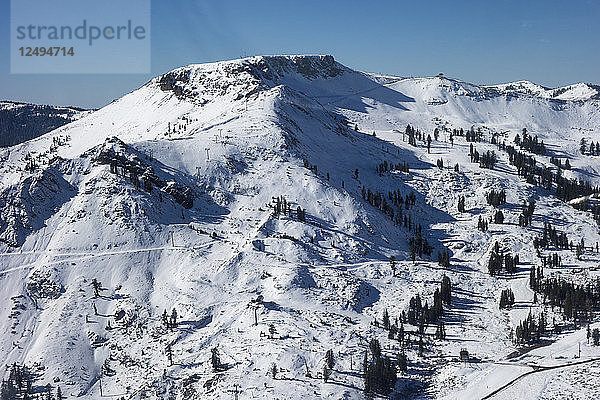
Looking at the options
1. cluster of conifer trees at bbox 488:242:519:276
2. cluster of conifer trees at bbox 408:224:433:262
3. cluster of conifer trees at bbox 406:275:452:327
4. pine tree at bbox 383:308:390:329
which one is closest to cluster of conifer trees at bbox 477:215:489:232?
cluster of conifer trees at bbox 488:242:519:276

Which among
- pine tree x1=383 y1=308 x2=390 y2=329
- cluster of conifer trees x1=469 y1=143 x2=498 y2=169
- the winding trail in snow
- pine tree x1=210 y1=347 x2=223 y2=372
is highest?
cluster of conifer trees x1=469 y1=143 x2=498 y2=169

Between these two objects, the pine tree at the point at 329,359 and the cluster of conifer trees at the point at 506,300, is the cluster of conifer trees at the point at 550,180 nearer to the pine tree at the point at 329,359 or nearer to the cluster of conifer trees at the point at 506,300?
the cluster of conifer trees at the point at 506,300

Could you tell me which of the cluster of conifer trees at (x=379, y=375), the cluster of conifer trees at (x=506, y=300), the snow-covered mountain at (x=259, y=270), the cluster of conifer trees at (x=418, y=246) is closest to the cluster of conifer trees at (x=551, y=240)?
the snow-covered mountain at (x=259, y=270)

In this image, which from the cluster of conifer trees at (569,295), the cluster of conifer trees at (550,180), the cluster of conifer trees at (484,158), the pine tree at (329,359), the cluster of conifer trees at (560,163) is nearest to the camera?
the pine tree at (329,359)

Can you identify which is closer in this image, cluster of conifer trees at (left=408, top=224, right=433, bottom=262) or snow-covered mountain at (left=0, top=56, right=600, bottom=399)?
snow-covered mountain at (left=0, top=56, right=600, bottom=399)

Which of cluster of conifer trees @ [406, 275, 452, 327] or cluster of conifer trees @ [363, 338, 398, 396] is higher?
cluster of conifer trees @ [406, 275, 452, 327]

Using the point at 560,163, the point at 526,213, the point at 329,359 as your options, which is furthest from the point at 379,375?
the point at 560,163

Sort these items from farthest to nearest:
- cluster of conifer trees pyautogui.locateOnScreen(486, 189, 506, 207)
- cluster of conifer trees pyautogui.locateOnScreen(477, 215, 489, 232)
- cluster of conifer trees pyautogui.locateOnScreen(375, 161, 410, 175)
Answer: cluster of conifer trees pyautogui.locateOnScreen(375, 161, 410, 175), cluster of conifer trees pyautogui.locateOnScreen(486, 189, 506, 207), cluster of conifer trees pyautogui.locateOnScreen(477, 215, 489, 232)

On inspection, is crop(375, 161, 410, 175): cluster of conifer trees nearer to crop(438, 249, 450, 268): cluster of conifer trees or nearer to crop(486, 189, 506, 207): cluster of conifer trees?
crop(486, 189, 506, 207): cluster of conifer trees

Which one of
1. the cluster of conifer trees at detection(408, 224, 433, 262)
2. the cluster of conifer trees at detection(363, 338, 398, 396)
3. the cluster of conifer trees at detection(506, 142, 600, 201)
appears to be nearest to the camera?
the cluster of conifer trees at detection(363, 338, 398, 396)

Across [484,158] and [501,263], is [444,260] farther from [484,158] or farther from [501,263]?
[484,158]
